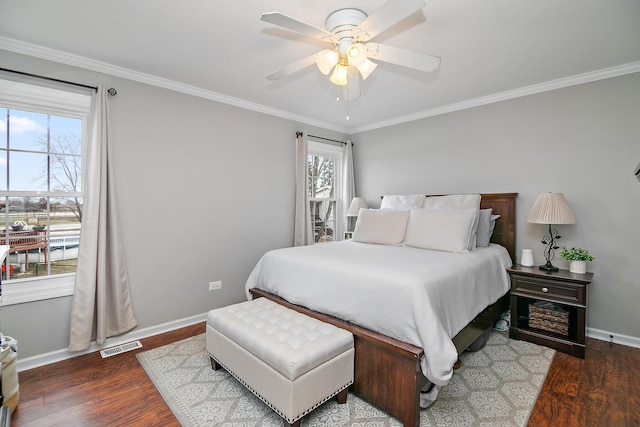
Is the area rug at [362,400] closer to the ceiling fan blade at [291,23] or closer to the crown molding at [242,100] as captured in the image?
the ceiling fan blade at [291,23]

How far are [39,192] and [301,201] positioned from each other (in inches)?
101

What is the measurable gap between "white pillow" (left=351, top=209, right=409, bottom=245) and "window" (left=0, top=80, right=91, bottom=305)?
270cm

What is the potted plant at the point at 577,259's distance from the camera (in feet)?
8.79

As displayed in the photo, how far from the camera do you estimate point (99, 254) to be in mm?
2525

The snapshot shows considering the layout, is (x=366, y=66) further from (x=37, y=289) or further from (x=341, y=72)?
(x=37, y=289)

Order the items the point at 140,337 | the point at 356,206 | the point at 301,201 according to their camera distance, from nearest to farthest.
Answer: the point at 140,337
the point at 301,201
the point at 356,206

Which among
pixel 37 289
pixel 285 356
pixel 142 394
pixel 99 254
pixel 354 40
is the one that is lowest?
pixel 142 394

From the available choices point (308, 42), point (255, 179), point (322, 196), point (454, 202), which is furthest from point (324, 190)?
point (308, 42)

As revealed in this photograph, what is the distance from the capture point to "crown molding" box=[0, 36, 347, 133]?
2.27 metres

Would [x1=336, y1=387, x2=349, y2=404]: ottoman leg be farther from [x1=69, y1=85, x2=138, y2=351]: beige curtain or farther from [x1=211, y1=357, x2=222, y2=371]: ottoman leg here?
[x1=69, y1=85, x2=138, y2=351]: beige curtain

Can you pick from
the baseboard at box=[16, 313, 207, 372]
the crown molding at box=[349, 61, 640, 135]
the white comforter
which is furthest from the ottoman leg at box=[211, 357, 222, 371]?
the crown molding at box=[349, 61, 640, 135]

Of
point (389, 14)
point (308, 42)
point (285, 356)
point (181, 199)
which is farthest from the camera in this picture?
point (181, 199)

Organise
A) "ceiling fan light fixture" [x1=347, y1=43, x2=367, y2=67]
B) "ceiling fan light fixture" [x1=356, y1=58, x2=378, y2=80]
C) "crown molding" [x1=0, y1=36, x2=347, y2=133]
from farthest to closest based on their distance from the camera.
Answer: "crown molding" [x1=0, y1=36, x2=347, y2=133] → "ceiling fan light fixture" [x1=356, y1=58, x2=378, y2=80] → "ceiling fan light fixture" [x1=347, y1=43, x2=367, y2=67]

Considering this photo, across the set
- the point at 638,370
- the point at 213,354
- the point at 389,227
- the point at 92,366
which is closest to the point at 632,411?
the point at 638,370
